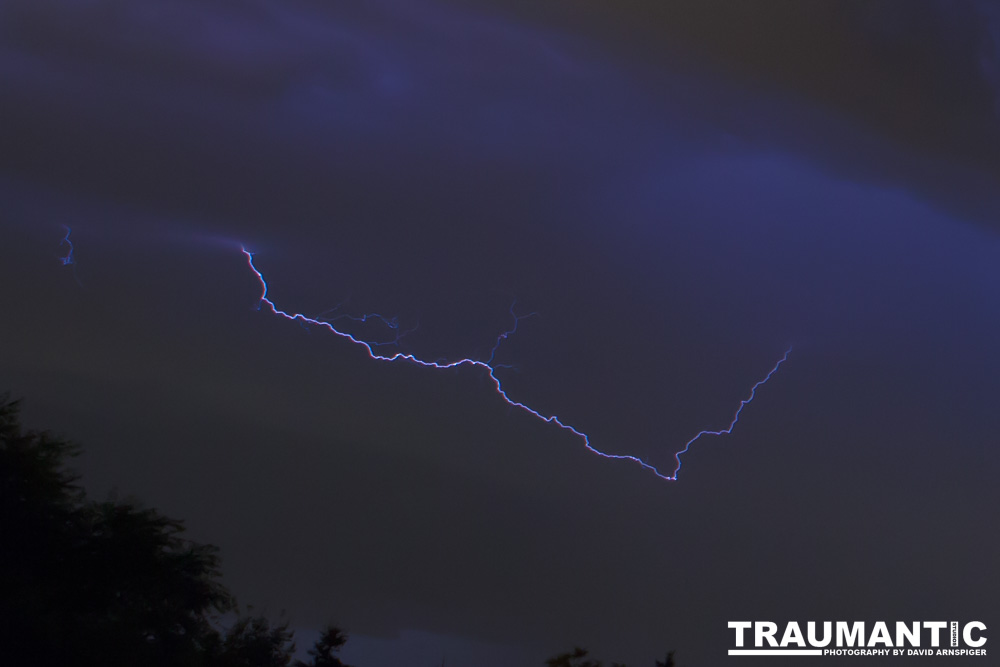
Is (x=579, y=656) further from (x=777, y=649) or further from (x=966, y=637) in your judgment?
(x=966, y=637)

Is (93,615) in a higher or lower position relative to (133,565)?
lower

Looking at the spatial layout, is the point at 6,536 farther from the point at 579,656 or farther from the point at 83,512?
the point at 579,656

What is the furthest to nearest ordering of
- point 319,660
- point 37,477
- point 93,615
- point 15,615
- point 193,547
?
point 319,660 → point 193,547 → point 37,477 → point 93,615 → point 15,615

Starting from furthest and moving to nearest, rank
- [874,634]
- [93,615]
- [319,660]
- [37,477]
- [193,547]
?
[874,634] → [319,660] → [193,547] → [37,477] → [93,615]

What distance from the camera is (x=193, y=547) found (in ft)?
48.2

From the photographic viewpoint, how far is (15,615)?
1137cm

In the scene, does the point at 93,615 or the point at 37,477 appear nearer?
the point at 93,615

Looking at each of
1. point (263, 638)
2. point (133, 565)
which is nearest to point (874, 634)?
point (263, 638)

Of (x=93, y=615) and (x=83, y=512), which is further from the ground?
(x=83, y=512)

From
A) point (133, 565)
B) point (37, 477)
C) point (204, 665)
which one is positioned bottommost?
point (204, 665)

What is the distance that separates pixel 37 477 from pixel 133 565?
1.85 metres

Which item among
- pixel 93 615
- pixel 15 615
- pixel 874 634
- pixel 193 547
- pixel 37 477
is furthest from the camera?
pixel 874 634

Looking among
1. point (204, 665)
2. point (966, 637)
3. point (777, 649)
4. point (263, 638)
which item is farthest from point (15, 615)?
point (966, 637)

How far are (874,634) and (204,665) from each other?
1204 cm
